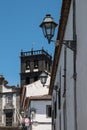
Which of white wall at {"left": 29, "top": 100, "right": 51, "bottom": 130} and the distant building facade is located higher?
white wall at {"left": 29, "top": 100, "right": 51, "bottom": 130}

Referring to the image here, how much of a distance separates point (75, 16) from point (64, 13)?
8.06 ft

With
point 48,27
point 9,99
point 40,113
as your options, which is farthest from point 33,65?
point 48,27

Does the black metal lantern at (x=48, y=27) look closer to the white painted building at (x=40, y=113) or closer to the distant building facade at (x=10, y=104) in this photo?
the white painted building at (x=40, y=113)

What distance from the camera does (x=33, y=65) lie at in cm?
9338

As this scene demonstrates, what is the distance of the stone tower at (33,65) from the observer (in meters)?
92.0

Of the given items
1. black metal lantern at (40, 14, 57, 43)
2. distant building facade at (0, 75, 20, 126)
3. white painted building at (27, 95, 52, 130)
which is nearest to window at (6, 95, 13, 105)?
distant building facade at (0, 75, 20, 126)

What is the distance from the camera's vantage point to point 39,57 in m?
94.0

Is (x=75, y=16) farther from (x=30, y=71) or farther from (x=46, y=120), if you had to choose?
(x=30, y=71)

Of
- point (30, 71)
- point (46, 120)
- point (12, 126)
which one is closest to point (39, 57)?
point (30, 71)

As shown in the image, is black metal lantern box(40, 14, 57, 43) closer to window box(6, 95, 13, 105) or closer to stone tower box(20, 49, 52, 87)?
window box(6, 95, 13, 105)

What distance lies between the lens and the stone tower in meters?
92.0
